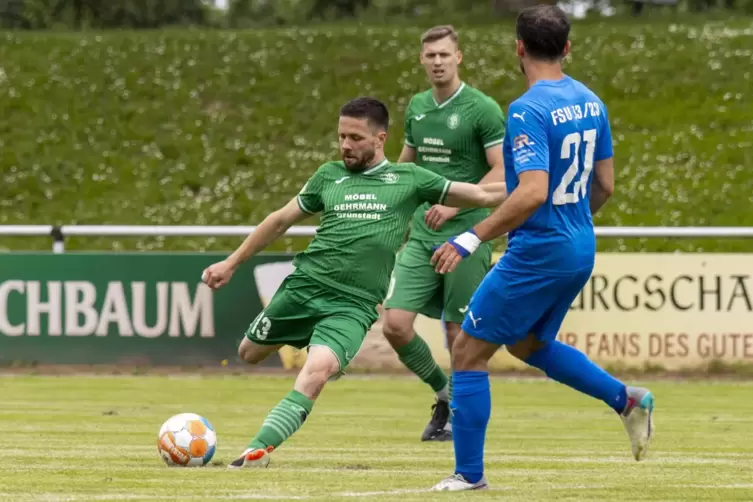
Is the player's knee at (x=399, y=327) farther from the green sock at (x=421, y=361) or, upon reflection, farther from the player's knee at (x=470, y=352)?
the player's knee at (x=470, y=352)

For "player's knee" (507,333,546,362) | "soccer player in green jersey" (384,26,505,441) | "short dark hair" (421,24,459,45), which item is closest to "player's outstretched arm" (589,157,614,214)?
"player's knee" (507,333,546,362)

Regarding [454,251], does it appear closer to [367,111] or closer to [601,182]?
[601,182]

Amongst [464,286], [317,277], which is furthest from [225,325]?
[317,277]

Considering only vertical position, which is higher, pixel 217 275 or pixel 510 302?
pixel 510 302

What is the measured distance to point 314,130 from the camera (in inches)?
1130

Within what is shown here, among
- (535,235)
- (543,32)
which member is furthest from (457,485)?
(543,32)

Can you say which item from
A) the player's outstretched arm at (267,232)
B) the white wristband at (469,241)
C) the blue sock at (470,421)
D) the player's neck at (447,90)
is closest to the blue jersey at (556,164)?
the white wristband at (469,241)

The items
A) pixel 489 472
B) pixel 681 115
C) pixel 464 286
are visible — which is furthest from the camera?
pixel 681 115

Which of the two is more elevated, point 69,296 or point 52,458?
point 52,458

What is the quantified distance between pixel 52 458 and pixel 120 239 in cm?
1602

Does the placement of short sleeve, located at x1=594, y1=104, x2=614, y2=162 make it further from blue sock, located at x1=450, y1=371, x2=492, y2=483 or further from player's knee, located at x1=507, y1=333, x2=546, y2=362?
blue sock, located at x1=450, y1=371, x2=492, y2=483

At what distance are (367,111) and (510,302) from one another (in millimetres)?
1790

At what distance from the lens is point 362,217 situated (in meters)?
8.53

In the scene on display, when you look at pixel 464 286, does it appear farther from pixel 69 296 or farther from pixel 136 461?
pixel 69 296
